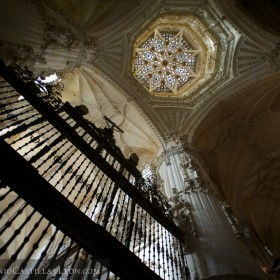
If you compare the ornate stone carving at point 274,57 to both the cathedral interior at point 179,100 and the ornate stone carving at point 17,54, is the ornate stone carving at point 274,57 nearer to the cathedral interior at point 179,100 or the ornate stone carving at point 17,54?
the cathedral interior at point 179,100

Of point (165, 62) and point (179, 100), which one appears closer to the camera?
point (179, 100)

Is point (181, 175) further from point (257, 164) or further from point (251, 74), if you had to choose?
point (257, 164)

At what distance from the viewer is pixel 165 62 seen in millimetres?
14617

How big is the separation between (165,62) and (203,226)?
9.61 metres

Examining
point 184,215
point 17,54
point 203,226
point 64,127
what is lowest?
point 64,127

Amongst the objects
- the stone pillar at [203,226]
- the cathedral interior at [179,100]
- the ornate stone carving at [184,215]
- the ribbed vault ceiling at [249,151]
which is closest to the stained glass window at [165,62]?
the cathedral interior at [179,100]

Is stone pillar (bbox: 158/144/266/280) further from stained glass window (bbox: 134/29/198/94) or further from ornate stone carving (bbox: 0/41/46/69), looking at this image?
ornate stone carving (bbox: 0/41/46/69)

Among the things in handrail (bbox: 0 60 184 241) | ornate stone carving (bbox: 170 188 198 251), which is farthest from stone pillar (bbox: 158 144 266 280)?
handrail (bbox: 0 60 184 241)

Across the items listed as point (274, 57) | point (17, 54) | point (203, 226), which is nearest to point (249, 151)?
point (274, 57)

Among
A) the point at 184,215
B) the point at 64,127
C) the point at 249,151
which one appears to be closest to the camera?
the point at 64,127

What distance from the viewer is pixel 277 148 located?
1506 centimetres

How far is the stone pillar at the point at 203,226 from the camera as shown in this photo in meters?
6.02

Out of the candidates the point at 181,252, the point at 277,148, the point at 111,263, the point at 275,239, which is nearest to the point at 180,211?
the point at 181,252

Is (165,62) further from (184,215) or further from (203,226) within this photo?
(203,226)
